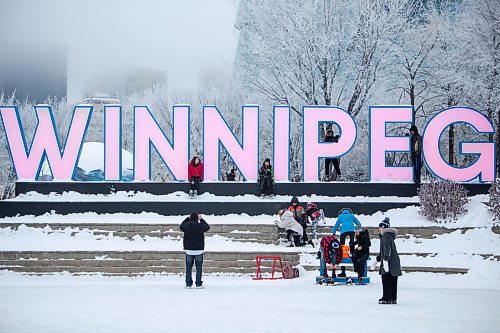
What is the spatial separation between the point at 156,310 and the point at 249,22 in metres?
28.6

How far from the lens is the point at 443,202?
2473 centimetres

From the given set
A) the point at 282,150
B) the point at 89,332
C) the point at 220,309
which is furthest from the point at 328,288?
the point at 282,150

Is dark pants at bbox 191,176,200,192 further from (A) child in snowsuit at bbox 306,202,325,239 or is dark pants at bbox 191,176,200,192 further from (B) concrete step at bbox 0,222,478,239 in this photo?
(A) child in snowsuit at bbox 306,202,325,239

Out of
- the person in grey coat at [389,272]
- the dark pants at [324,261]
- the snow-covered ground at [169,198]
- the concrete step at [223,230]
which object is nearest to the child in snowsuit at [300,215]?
the concrete step at [223,230]

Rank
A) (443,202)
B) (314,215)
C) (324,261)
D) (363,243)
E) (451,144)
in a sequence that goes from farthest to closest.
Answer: (451,144) → (443,202) → (314,215) → (324,261) → (363,243)

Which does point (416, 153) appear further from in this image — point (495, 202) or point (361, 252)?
point (361, 252)

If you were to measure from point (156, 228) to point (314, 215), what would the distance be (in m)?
5.00

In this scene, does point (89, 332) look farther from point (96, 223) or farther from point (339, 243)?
point (96, 223)

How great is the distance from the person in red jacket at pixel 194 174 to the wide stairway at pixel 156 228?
428 millimetres

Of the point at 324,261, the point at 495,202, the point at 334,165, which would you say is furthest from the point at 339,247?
the point at 334,165

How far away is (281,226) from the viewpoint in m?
23.5

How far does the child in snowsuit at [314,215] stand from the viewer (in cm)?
2421

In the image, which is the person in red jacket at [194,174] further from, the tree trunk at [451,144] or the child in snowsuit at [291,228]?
the tree trunk at [451,144]

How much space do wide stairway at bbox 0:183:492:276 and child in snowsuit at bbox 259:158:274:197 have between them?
52cm
